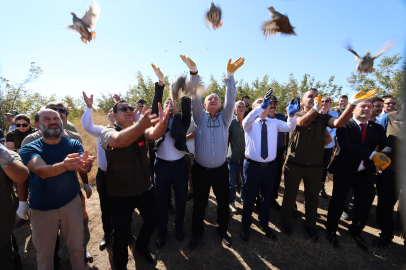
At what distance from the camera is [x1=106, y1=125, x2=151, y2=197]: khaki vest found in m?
2.27

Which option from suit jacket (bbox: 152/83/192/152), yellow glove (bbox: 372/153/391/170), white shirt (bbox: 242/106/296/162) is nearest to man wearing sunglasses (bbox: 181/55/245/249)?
suit jacket (bbox: 152/83/192/152)

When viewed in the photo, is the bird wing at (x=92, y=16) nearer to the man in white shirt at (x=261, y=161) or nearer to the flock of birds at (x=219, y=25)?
the flock of birds at (x=219, y=25)

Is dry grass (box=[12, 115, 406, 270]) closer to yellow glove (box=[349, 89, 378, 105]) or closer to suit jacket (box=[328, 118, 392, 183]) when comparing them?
suit jacket (box=[328, 118, 392, 183])

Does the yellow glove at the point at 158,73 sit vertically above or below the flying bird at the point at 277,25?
below

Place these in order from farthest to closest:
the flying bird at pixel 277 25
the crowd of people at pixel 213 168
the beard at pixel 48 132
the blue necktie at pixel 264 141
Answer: the blue necktie at pixel 264 141 < the flying bird at pixel 277 25 < the crowd of people at pixel 213 168 < the beard at pixel 48 132

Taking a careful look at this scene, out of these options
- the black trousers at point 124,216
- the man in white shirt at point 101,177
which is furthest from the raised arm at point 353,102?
the man in white shirt at point 101,177

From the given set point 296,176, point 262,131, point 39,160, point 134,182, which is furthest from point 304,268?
point 39,160

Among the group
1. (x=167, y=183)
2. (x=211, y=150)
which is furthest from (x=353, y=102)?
(x=167, y=183)

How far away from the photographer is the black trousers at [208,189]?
3002 mm

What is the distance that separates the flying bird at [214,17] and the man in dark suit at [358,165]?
2.67 metres

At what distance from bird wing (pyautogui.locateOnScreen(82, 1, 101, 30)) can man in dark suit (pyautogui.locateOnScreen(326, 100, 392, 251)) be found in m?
4.59

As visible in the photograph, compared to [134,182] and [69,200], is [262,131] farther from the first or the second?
[69,200]

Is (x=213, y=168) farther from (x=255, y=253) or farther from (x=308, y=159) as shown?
(x=308, y=159)

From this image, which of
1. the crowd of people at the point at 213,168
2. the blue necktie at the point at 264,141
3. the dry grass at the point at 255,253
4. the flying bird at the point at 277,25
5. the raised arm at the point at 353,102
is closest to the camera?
the crowd of people at the point at 213,168
